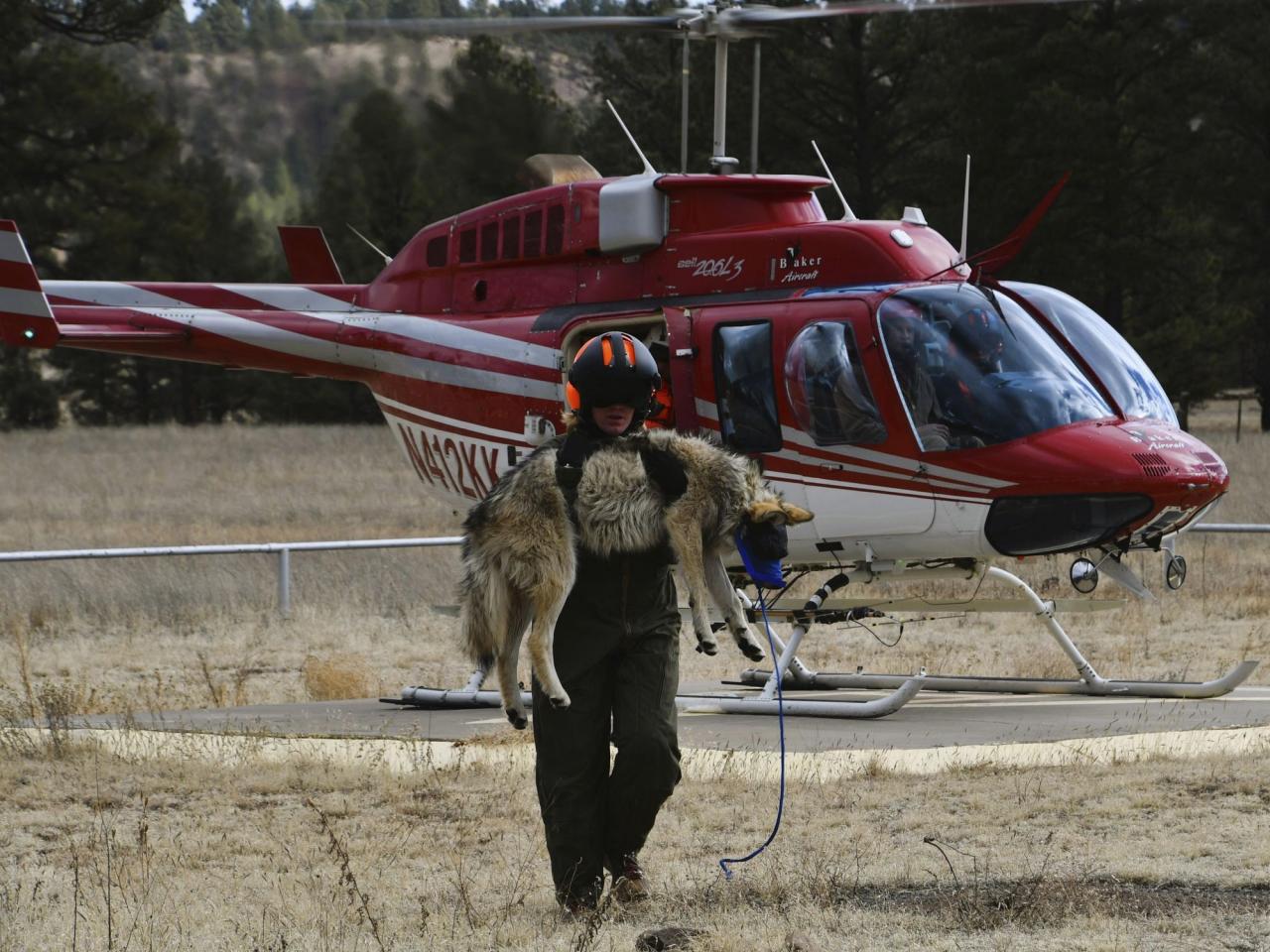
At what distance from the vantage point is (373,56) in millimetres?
14797

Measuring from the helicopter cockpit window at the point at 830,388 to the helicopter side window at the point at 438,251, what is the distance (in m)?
A: 3.28

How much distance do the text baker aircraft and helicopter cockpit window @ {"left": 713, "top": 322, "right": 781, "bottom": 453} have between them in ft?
0.04

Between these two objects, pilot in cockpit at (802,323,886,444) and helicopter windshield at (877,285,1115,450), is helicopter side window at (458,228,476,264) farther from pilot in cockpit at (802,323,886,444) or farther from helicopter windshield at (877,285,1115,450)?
helicopter windshield at (877,285,1115,450)

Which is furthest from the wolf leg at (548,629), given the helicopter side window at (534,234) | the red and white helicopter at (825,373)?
the helicopter side window at (534,234)

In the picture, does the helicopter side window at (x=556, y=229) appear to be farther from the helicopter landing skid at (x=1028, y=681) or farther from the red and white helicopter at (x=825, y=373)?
the helicopter landing skid at (x=1028, y=681)

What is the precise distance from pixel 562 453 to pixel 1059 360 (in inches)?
193

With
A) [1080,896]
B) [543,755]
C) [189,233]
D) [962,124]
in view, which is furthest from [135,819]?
[189,233]

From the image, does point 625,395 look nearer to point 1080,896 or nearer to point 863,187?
point 1080,896

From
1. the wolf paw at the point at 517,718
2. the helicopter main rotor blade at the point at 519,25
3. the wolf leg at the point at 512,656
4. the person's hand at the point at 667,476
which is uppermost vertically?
the helicopter main rotor blade at the point at 519,25

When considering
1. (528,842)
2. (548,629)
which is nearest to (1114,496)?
(528,842)

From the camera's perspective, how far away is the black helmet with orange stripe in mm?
5945

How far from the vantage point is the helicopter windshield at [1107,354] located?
33.3ft

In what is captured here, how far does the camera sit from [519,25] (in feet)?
35.7

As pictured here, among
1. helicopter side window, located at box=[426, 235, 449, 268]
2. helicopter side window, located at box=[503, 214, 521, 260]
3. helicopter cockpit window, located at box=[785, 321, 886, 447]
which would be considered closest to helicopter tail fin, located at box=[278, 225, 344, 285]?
helicopter side window, located at box=[426, 235, 449, 268]
